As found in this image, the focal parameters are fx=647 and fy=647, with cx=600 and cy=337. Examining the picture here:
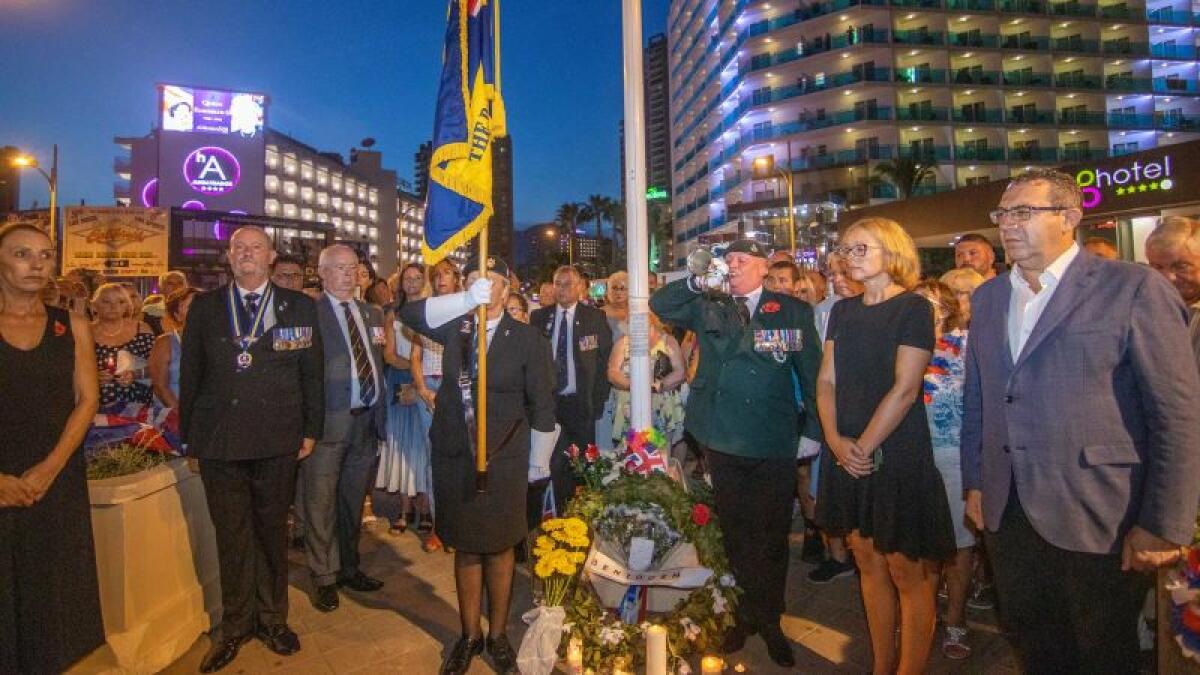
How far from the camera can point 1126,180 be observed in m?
20.5

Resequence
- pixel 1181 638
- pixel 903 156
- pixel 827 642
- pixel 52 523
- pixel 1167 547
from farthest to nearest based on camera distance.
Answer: pixel 903 156 → pixel 827 642 → pixel 52 523 → pixel 1181 638 → pixel 1167 547

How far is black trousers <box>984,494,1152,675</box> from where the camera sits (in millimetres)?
2283

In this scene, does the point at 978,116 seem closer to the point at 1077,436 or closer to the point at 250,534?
the point at 1077,436

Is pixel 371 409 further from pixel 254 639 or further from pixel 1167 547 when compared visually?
pixel 1167 547

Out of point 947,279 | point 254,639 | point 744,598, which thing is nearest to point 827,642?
point 744,598

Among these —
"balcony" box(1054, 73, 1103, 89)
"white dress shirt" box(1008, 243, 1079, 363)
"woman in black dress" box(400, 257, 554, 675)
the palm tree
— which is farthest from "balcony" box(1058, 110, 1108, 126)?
"woman in black dress" box(400, 257, 554, 675)

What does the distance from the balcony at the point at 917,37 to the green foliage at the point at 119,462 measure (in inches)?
2387

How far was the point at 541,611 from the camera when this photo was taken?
3400mm

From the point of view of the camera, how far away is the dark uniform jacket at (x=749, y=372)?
11.8ft

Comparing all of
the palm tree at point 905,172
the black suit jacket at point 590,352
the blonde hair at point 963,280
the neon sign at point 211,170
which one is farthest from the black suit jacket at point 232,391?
the neon sign at point 211,170

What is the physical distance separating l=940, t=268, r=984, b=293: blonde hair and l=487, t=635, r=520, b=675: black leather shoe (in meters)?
3.77

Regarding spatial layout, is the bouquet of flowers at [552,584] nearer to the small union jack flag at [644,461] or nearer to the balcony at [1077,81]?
the small union jack flag at [644,461]

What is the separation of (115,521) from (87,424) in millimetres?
605

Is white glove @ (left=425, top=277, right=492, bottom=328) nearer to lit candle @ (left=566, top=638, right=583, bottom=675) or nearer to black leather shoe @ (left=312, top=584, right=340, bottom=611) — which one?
lit candle @ (left=566, top=638, right=583, bottom=675)
